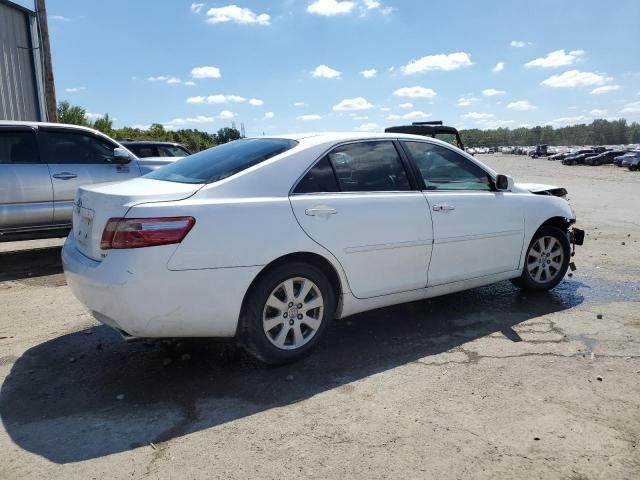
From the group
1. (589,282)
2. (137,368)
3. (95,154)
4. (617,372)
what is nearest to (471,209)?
(617,372)

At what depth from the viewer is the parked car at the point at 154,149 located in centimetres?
1338

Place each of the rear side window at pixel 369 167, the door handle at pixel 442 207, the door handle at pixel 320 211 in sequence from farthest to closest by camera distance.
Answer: the door handle at pixel 442 207 < the rear side window at pixel 369 167 < the door handle at pixel 320 211

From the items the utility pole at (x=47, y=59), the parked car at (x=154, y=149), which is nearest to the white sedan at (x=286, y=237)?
the parked car at (x=154, y=149)

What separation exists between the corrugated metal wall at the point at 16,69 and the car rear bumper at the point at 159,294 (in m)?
15.5

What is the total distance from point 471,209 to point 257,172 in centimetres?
204

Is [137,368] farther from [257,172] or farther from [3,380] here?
[257,172]

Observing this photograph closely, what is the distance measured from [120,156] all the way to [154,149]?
19.7 ft

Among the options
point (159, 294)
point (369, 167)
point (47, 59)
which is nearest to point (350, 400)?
point (159, 294)

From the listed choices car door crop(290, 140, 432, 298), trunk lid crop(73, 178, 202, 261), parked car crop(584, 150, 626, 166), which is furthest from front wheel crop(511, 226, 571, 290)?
parked car crop(584, 150, 626, 166)

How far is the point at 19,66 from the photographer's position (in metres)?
17.3

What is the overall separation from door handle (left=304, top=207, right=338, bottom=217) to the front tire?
14.3 inches

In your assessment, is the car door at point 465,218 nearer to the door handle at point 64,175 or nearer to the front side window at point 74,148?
the door handle at point 64,175

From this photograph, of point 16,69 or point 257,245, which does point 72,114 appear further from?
point 257,245

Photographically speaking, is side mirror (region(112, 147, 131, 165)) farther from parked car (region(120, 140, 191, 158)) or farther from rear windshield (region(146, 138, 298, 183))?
parked car (region(120, 140, 191, 158))
